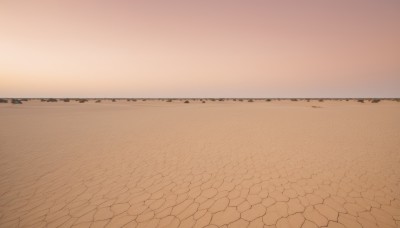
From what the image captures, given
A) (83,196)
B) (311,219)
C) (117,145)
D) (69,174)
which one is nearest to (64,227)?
(83,196)

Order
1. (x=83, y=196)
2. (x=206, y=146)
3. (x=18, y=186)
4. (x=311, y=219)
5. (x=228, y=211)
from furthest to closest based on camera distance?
(x=206, y=146)
(x=18, y=186)
(x=83, y=196)
(x=228, y=211)
(x=311, y=219)

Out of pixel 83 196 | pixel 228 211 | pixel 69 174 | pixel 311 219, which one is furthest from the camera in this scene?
pixel 69 174

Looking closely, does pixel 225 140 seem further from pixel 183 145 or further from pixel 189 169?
pixel 189 169

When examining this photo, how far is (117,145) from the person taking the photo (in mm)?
8273

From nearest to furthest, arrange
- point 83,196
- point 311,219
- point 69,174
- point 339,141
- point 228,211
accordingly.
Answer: point 311,219 → point 228,211 → point 83,196 → point 69,174 → point 339,141

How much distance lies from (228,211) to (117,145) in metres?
6.25

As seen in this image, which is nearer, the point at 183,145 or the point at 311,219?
the point at 311,219

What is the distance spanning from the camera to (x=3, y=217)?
3.59 metres

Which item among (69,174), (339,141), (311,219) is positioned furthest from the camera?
(339,141)

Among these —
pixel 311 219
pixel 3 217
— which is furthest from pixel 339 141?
pixel 3 217

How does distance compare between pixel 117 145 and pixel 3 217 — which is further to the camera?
pixel 117 145

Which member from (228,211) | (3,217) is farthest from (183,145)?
(3,217)

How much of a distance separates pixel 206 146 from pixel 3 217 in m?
5.95

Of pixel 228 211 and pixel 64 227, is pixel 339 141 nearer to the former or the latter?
pixel 228 211
